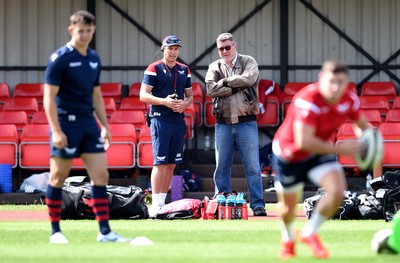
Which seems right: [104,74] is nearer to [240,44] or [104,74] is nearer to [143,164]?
[240,44]

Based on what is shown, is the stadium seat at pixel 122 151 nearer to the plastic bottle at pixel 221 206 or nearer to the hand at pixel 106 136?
the plastic bottle at pixel 221 206

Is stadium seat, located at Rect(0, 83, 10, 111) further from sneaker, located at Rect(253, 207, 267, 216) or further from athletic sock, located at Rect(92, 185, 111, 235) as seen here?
athletic sock, located at Rect(92, 185, 111, 235)

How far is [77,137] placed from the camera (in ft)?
37.9

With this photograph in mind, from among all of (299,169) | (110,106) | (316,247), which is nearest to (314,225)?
(316,247)

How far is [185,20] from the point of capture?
26.8m

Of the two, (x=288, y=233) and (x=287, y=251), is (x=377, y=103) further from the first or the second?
(x=287, y=251)

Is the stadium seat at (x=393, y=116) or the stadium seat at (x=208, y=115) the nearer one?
the stadium seat at (x=393, y=116)

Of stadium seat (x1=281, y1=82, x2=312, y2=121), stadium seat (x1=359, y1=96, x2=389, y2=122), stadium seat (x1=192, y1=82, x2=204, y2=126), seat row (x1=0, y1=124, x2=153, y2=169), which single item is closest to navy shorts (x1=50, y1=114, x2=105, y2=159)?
seat row (x1=0, y1=124, x2=153, y2=169)

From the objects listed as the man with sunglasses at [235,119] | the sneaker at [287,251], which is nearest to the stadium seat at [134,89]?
the man with sunglasses at [235,119]

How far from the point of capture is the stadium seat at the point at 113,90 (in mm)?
25859

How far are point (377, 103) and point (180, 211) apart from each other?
9411 mm

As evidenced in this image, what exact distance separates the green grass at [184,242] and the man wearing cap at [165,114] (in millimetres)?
855

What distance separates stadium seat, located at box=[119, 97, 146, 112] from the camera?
81.3 ft

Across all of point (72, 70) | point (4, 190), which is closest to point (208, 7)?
point (4, 190)
